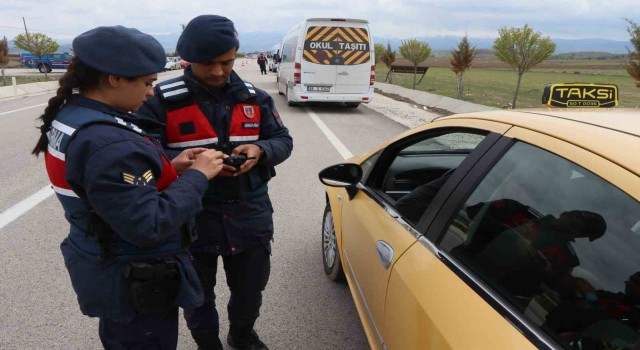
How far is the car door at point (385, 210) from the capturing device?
1.96 metres

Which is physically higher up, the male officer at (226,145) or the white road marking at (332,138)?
the male officer at (226,145)

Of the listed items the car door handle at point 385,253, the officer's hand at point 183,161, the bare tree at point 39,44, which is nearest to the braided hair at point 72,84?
the officer's hand at point 183,161

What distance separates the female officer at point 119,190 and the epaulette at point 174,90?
0.43 m

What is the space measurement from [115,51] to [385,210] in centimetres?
141

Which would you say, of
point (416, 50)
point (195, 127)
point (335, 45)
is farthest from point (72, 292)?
point (416, 50)

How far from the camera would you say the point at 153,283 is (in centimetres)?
152

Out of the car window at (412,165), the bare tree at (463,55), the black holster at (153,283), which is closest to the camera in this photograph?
the black holster at (153,283)

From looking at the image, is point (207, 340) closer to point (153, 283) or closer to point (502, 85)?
point (153, 283)

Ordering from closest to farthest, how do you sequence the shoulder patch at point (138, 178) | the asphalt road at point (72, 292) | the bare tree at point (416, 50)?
the shoulder patch at point (138, 178)
the asphalt road at point (72, 292)
the bare tree at point (416, 50)

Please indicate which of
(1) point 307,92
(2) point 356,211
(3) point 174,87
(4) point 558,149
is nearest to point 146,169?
(3) point 174,87

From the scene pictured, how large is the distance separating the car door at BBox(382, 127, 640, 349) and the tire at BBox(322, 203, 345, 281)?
4.64ft

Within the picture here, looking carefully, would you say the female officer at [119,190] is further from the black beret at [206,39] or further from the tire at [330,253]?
the tire at [330,253]

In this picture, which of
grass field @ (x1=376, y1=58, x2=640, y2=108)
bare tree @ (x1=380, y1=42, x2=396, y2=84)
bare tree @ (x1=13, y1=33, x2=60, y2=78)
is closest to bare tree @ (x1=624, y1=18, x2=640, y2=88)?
grass field @ (x1=376, y1=58, x2=640, y2=108)

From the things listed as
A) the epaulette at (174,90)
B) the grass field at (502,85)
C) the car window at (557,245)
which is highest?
the epaulette at (174,90)
